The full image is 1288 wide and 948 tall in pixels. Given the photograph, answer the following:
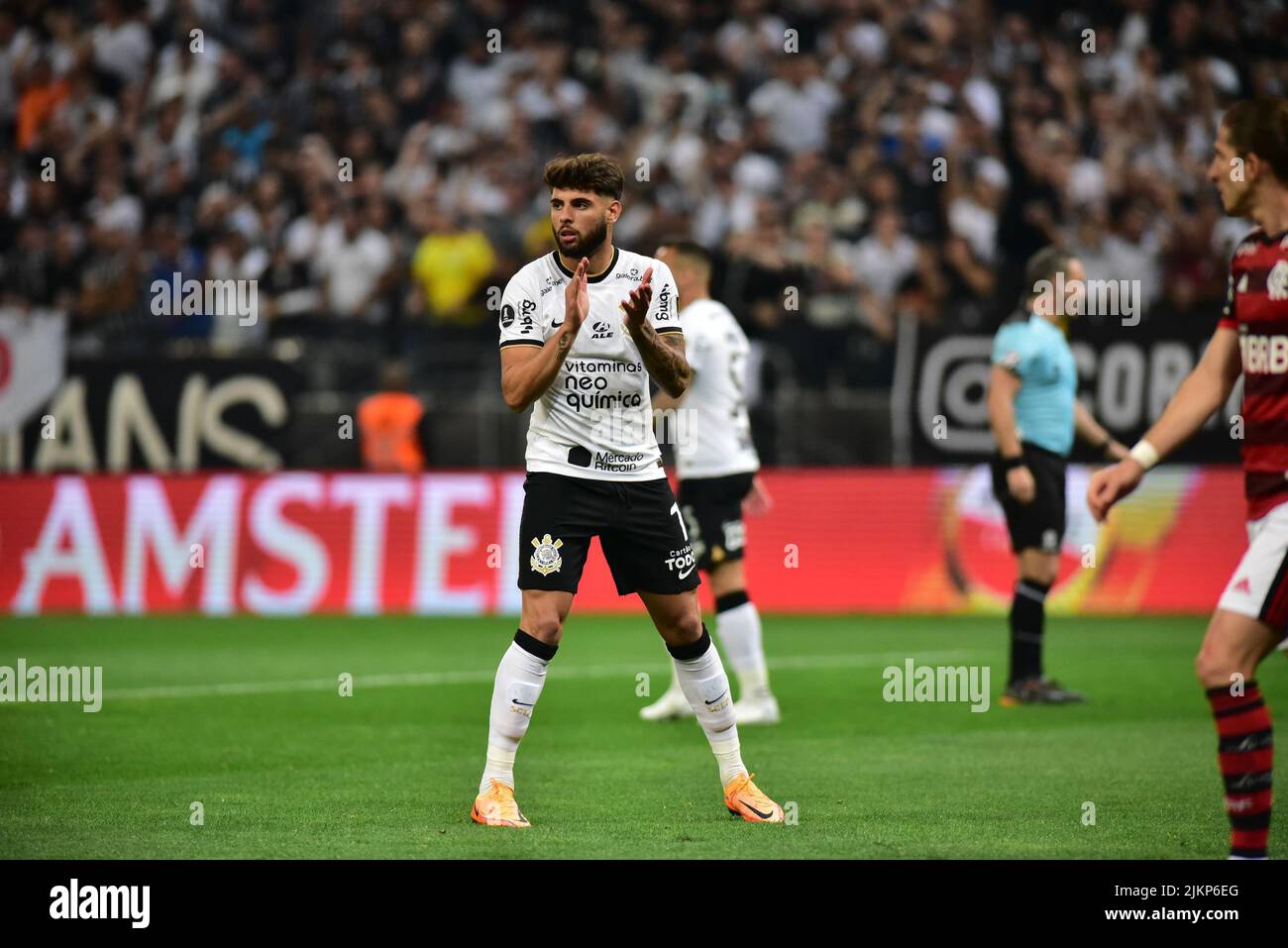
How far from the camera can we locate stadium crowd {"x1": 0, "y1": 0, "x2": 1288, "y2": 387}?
20031 millimetres

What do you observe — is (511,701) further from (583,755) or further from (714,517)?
(714,517)

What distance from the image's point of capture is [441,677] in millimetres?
13352

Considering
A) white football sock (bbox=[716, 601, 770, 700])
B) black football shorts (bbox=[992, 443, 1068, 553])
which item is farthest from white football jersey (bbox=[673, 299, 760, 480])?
black football shorts (bbox=[992, 443, 1068, 553])

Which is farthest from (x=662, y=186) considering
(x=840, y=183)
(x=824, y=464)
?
(x=824, y=464)

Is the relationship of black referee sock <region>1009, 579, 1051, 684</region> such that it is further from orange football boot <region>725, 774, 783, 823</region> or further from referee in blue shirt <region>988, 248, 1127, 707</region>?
orange football boot <region>725, 774, 783, 823</region>

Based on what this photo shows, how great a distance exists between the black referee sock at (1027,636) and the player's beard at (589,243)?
542cm

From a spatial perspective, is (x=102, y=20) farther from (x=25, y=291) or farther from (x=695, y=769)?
(x=695, y=769)

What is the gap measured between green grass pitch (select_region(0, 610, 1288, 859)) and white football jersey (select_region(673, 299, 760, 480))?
64.2 inches

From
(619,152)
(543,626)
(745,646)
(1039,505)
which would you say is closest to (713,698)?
(543,626)

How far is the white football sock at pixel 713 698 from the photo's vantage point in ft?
26.1

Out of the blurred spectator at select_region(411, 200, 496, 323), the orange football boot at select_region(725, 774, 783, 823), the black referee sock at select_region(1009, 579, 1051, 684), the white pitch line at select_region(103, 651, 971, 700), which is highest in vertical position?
the blurred spectator at select_region(411, 200, 496, 323)

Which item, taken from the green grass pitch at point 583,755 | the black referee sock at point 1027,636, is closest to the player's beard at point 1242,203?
the green grass pitch at point 583,755

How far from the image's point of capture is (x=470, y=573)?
57.3 ft

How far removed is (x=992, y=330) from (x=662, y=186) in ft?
15.6
